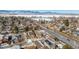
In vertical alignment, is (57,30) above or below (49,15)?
below

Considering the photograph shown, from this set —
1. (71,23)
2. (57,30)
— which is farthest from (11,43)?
(71,23)

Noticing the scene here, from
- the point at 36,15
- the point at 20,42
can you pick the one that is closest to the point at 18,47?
the point at 20,42

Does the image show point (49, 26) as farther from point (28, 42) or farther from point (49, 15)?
point (28, 42)
